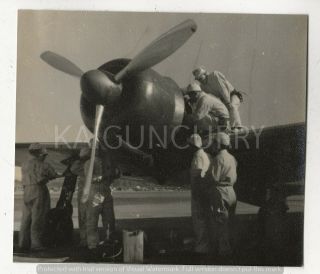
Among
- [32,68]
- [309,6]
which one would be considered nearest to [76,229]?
[32,68]

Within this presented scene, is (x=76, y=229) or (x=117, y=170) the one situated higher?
(x=117, y=170)

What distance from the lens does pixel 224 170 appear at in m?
2.65

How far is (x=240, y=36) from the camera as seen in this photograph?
8.84 ft

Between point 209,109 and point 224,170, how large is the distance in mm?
344

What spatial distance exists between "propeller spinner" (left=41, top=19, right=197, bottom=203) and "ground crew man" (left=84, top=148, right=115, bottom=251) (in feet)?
0.11

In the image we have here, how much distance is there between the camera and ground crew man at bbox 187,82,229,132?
268 cm

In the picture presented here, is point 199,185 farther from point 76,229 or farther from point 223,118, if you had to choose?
point 76,229

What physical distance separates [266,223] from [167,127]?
2.47 ft

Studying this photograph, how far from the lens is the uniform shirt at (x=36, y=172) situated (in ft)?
8.80

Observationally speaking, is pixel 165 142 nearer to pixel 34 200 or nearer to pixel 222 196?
pixel 222 196

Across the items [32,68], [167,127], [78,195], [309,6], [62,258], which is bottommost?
[62,258]

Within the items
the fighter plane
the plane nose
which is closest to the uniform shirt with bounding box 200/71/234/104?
the fighter plane

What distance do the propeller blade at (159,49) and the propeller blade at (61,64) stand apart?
0.23 m

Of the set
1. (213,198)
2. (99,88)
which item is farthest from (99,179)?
(213,198)
